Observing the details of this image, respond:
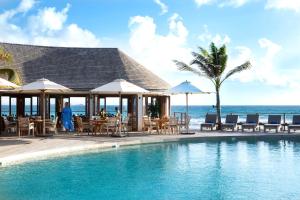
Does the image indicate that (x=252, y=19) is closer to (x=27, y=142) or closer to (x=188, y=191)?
(x=27, y=142)

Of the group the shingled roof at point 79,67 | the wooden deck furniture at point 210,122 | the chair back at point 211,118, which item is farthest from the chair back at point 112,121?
the chair back at point 211,118

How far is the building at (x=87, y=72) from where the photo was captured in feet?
74.4

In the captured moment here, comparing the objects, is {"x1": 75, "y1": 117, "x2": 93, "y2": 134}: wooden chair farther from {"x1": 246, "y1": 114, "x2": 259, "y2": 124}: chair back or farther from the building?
{"x1": 246, "y1": 114, "x2": 259, "y2": 124}: chair back

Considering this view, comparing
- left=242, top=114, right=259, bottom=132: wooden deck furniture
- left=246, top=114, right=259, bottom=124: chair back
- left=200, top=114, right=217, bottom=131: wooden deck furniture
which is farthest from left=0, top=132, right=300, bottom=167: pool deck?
left=200, top=114, right=217, bottom=131: wooden deck furniture

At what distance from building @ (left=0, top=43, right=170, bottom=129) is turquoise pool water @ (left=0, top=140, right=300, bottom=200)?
7534 mm

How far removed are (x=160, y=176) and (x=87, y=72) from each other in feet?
45.0

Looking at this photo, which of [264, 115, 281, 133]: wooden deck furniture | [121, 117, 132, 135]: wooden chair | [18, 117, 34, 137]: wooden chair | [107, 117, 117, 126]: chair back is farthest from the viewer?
[264, 115, 281, 133]: wooden deck furniture

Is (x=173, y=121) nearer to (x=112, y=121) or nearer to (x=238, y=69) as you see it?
(x=112, y=121)

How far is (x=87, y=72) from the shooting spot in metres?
23.8

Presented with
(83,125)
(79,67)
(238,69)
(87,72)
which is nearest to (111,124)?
(83,125)

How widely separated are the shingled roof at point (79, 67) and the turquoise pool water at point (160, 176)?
8026 millimetres

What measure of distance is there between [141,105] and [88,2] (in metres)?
5.65

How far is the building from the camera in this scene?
22.7 m

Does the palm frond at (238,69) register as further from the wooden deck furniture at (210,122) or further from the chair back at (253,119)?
the chair back at (253,119)
